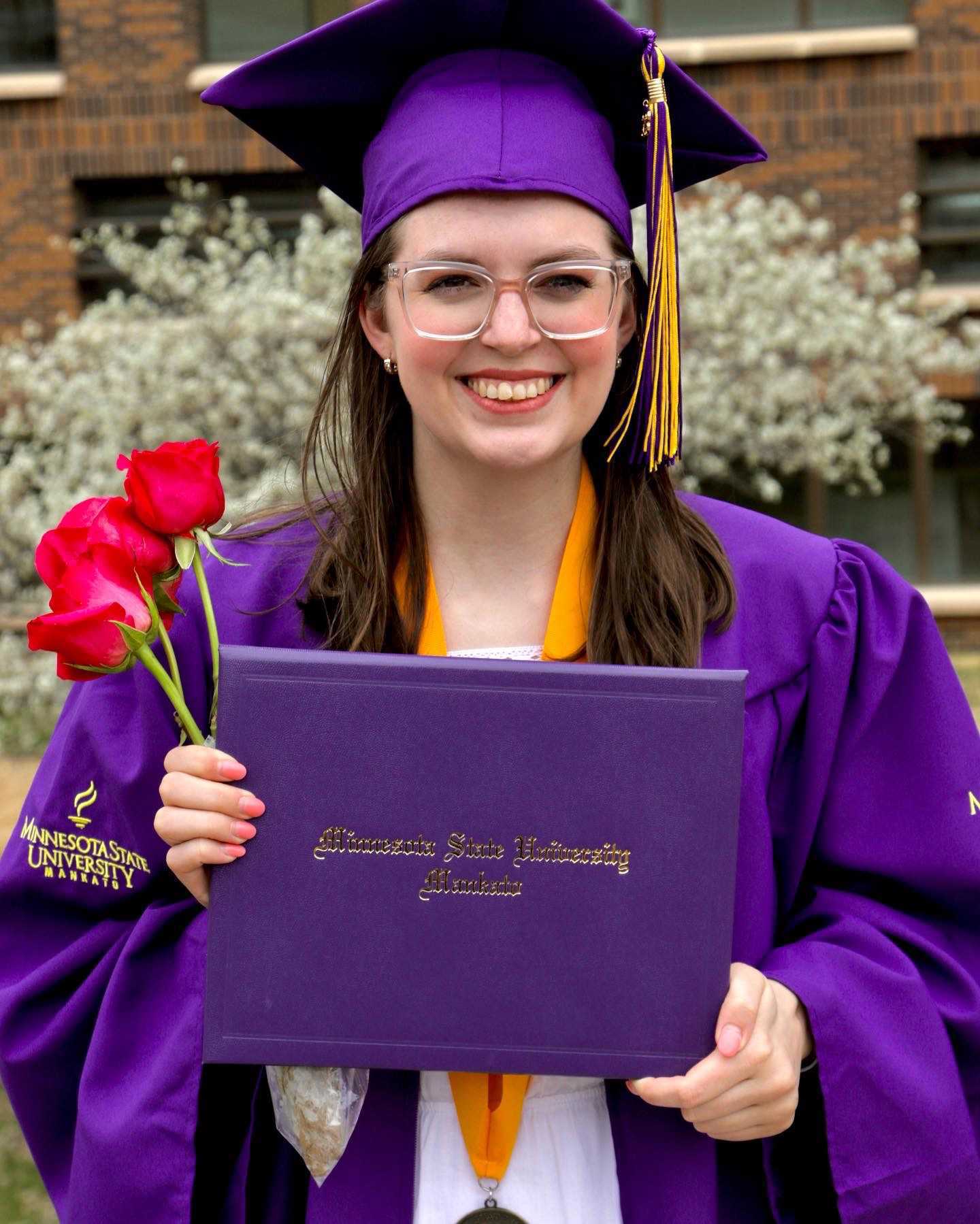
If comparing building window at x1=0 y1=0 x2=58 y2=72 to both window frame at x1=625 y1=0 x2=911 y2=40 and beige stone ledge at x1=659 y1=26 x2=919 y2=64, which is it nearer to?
window frame at x1=625 y1=0 x2=911 y2=40

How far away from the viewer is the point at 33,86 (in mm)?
10547

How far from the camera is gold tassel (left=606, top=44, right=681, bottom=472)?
171 centimetres

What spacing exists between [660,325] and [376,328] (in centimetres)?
36

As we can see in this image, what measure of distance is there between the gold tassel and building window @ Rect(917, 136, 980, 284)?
9248 millimetres

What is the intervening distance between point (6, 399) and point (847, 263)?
4655 millimetres

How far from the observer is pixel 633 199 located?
6.30ft

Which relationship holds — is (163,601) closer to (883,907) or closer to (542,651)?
(542,651)

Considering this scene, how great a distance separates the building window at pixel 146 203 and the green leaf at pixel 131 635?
31.5 feet

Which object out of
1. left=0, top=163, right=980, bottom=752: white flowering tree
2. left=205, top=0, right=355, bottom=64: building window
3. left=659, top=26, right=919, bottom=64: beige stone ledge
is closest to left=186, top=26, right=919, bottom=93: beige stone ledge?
left=659, top=26, right=919, bottom=64: beige stone ledge

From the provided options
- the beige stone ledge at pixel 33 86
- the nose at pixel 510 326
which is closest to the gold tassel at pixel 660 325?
the nose at pixel 510 326

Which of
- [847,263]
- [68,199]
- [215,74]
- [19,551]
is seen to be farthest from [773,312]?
[68,199]

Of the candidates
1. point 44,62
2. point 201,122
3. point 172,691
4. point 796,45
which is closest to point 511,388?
point 172,691

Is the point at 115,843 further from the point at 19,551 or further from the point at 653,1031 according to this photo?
A: the point at 19,551

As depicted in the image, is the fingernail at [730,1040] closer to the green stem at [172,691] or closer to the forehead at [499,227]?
the green stem at [172,691]
